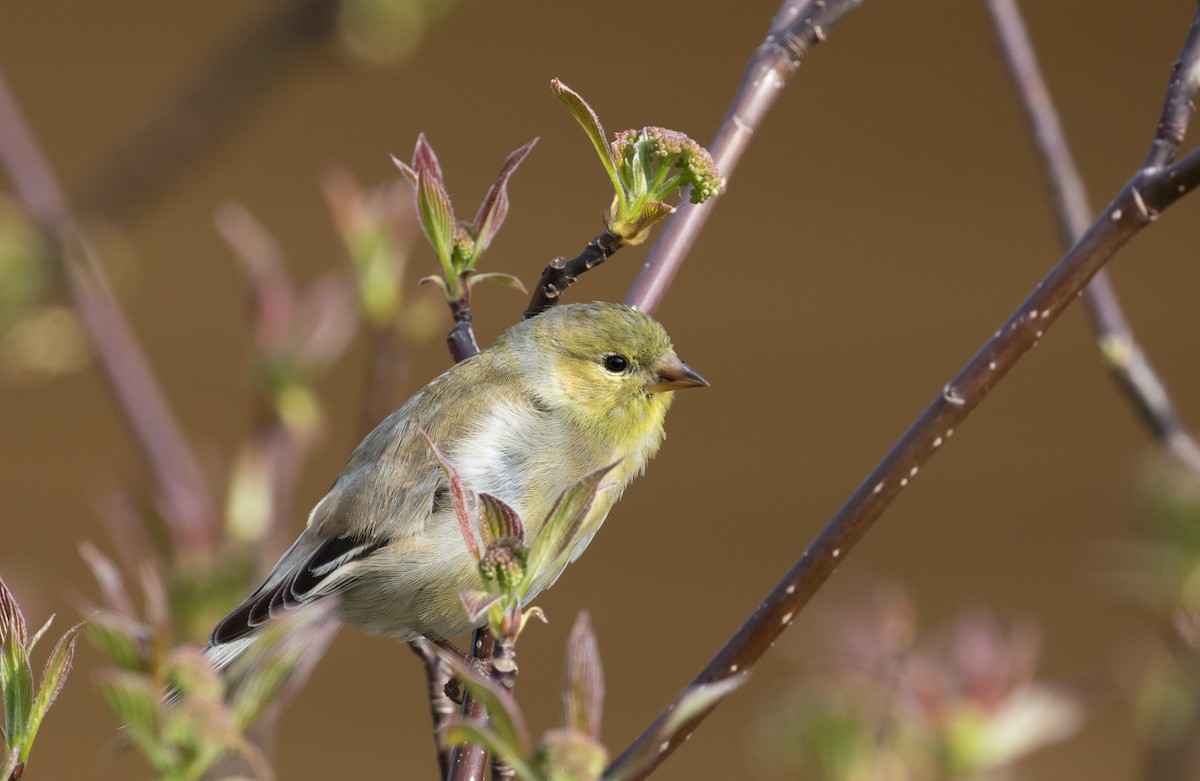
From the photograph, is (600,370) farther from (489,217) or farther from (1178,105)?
(1178,105)

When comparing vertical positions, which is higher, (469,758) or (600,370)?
(600,370)

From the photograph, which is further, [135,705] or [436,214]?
[436,214]

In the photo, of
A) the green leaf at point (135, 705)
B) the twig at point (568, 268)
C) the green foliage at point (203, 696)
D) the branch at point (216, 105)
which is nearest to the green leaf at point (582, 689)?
the green foliage at point (203, 696)

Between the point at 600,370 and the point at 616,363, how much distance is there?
34 millimetres

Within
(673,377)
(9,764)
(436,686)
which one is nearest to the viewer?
(9,764)

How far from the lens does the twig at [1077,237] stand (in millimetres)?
1683

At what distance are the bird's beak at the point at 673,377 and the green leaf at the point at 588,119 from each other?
1116mm

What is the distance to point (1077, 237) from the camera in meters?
1.76

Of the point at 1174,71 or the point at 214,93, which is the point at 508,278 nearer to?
the point at 1174,71

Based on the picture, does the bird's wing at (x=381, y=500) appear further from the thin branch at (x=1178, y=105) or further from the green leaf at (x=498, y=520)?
the thin branch at (x=1178, y=105)

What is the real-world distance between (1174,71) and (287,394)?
48.9 inches

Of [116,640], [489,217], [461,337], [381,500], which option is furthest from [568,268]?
[381,500]

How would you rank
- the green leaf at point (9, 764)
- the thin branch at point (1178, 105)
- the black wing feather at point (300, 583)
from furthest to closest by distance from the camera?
the black wing feather at point (300, 583) → the thin branch at point (1178, 105) → the green leaf at point (9, 764)

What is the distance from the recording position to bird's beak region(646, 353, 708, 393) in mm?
2346
